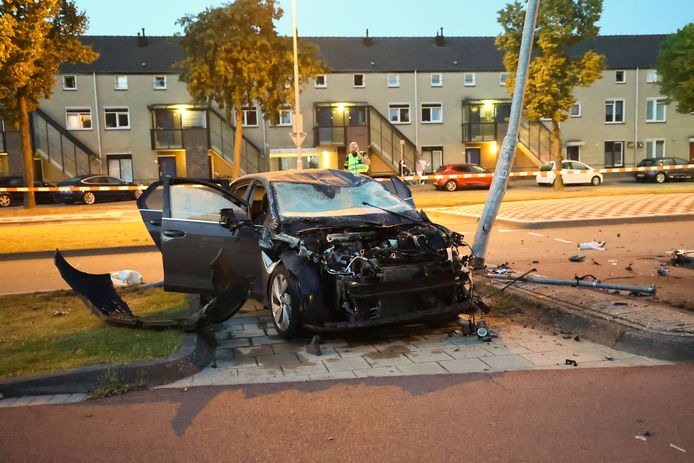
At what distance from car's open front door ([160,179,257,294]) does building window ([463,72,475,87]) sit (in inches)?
1588

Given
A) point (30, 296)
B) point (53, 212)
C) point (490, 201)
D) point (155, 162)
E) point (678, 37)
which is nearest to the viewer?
point (30, 296)

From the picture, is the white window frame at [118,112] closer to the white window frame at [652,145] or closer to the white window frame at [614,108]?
the white window frame at [614,108]

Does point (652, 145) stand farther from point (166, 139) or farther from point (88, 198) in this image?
point (88, 198)

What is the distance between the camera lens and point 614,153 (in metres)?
46.4

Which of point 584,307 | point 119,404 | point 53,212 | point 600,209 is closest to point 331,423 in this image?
point 119,404

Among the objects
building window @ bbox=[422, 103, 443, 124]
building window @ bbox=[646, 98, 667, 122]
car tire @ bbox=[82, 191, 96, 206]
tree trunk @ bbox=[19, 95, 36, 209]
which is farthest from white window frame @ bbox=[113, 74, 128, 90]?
building window @ bbox=[646, 98, 667, 122]

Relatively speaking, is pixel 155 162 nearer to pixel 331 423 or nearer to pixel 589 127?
pixel 589 127

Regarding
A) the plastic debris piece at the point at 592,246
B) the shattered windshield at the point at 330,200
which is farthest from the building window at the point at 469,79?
the shattered windshield at the point at 330,200

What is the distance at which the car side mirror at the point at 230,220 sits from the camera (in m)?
→ 6.09

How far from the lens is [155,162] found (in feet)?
135

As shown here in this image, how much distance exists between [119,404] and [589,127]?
1842 inches

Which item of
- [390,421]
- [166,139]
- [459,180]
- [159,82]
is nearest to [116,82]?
[159,82]

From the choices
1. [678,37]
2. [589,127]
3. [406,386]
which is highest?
[678,37]

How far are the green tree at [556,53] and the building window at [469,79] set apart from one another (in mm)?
15242
